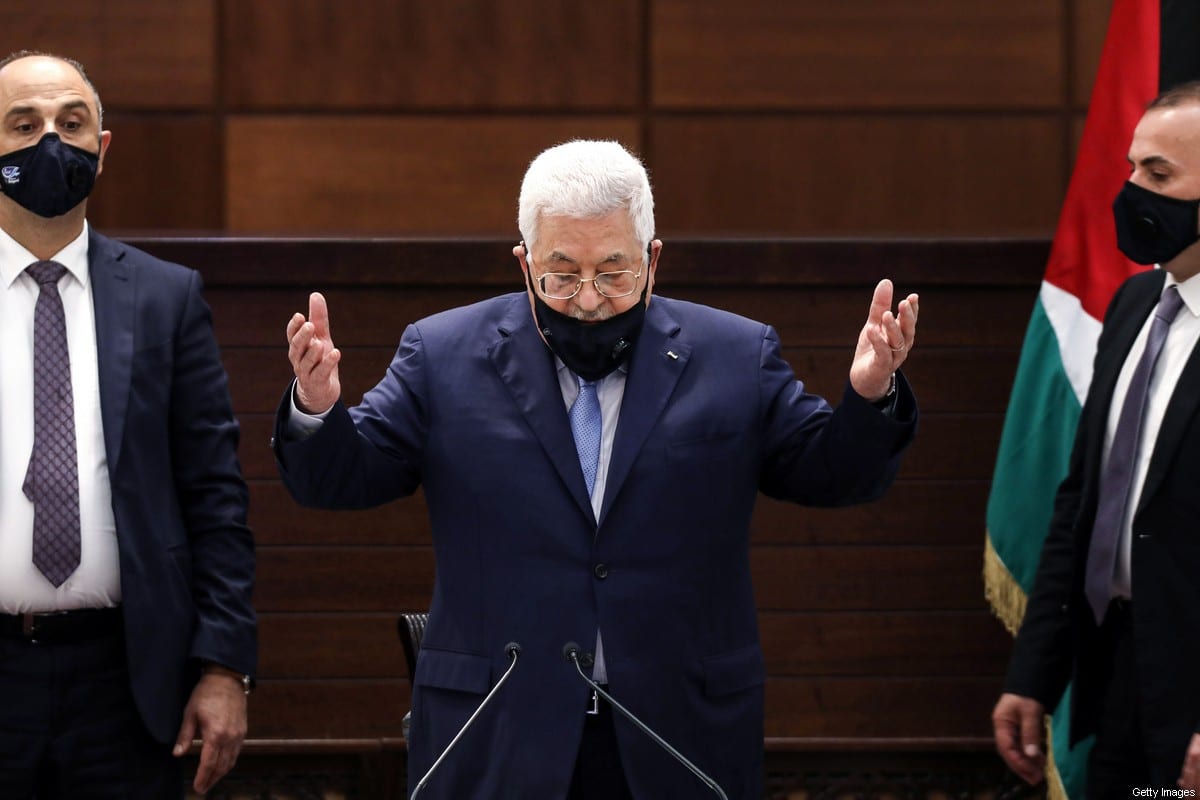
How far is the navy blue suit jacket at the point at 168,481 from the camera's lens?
8.02 feet

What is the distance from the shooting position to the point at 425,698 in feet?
6.82

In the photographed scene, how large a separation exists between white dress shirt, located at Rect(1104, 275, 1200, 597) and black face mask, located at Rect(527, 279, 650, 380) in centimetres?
94

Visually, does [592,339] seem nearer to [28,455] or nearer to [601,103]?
[28,455]

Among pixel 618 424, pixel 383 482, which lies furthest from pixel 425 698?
pixel 618 424

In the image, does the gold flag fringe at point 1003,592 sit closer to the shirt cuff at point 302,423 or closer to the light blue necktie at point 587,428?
the light blue necktie at point 587,428

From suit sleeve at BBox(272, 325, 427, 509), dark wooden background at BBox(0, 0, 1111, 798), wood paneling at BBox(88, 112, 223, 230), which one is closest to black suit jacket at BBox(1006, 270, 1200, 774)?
suit sleeve at BBox(272, 325, 427, 509)

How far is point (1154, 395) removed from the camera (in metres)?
2.58

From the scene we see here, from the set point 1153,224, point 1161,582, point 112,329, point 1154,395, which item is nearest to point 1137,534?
point 1161,582

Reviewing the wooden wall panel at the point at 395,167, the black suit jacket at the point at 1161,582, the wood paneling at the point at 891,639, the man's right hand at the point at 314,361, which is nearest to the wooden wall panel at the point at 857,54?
the wooden wall panel at the point at 395,167

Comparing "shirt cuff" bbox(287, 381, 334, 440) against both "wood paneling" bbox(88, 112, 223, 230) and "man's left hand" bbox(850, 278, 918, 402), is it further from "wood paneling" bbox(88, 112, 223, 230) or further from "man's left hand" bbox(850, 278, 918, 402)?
"wood paneling" bbox(88, 112, 223, 230)

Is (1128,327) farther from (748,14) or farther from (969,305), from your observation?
(748,14)

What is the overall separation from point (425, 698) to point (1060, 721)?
5.49 ft

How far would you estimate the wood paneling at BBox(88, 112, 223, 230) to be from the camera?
15.1ft

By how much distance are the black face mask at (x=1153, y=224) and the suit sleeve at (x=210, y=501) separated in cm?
155
